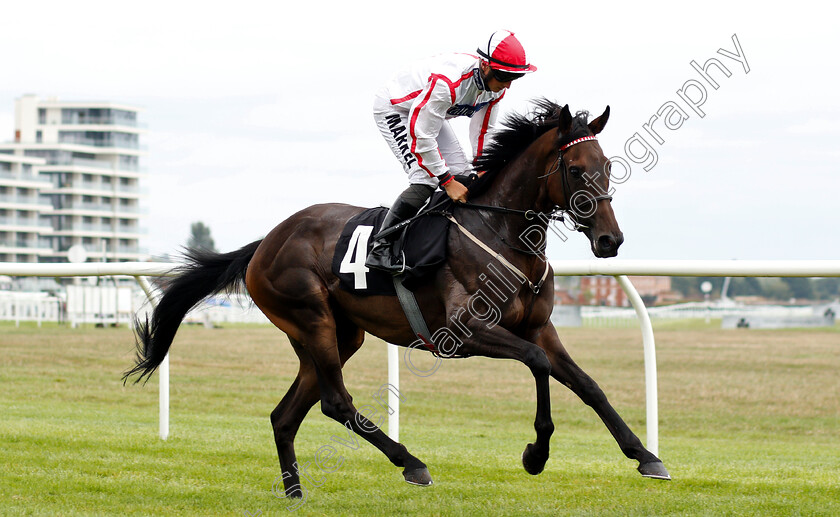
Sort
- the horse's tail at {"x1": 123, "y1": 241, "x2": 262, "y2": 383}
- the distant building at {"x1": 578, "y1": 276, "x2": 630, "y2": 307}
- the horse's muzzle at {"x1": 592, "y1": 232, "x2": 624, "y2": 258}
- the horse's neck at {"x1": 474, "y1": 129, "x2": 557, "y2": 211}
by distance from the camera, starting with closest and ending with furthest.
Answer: the horse's muzzle at {"x1": 592, "y1": 232, "x2": 624, "y2": 258} < the horse's neck at {"x1": 474, "y1": 129, "x2": 557, "y2": 211} < the horse's tail at {"x1": 123, "y1": 241, "x2": 262, "y2": 383} < the distant building at {"x1": 578, "y1": 276, "x2": 630, "y2": 307}

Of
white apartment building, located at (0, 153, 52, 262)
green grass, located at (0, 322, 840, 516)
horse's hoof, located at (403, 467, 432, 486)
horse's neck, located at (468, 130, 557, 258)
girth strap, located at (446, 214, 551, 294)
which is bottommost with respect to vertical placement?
green grass, located at (0, 322, 840, 516)

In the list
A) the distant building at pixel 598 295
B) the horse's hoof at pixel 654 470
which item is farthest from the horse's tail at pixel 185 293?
the distant building at pixel 598 295

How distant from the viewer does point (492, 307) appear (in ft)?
13.6

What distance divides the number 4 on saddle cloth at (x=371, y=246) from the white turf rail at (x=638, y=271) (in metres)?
0.75

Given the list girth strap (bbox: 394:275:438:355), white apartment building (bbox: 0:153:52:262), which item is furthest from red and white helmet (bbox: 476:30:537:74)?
white apartment building (bbox: 0:153:52:262)

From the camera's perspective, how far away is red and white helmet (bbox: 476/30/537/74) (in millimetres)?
4195

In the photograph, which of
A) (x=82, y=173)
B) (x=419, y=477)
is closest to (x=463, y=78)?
(x=419, y=477)

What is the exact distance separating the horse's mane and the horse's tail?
60.7 inches

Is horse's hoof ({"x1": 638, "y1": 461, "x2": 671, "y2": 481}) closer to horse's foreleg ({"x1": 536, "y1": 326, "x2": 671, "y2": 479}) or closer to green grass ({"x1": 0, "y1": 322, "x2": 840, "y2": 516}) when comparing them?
horse's foreleg ({"x1": 536, "y1": 326, "x2": 671, "y2": 479})

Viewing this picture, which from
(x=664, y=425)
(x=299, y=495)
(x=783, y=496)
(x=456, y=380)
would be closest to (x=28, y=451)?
(x=299, y=495)

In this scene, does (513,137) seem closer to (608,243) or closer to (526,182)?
(526,182)

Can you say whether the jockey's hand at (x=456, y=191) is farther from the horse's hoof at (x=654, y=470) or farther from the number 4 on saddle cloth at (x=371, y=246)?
the horse's hoof at (x=654, y=470)

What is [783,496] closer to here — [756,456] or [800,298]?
[756,456]

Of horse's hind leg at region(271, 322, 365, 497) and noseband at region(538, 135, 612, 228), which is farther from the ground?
noseband at region(538, 135, 612, 228)
